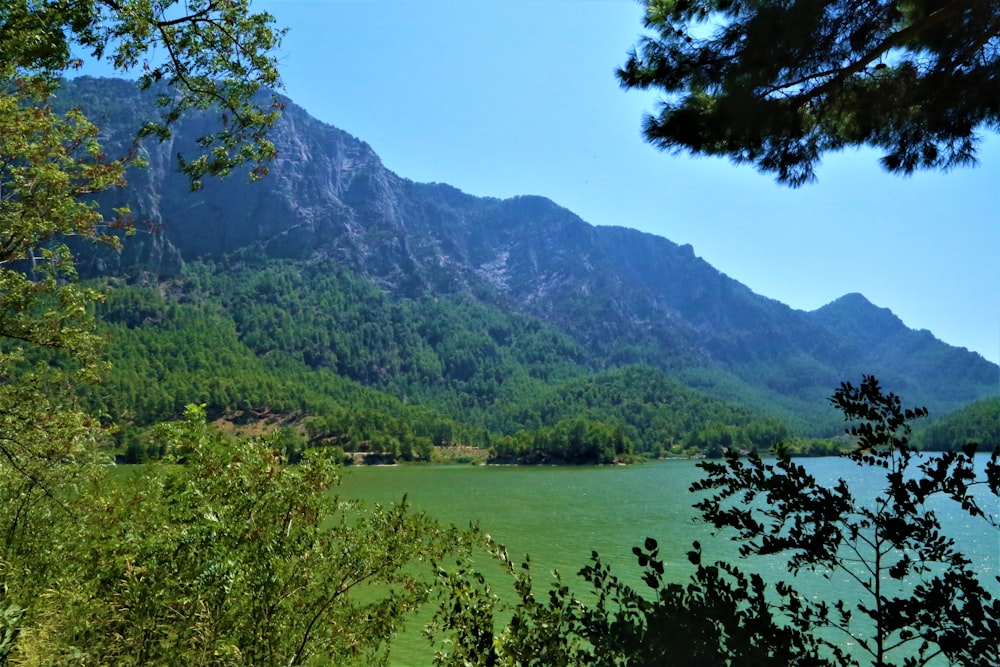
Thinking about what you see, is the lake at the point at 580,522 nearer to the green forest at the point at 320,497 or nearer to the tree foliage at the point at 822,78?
the green forest at the point at 320,497

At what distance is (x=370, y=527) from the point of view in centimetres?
536

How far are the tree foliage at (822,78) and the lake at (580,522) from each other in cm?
600

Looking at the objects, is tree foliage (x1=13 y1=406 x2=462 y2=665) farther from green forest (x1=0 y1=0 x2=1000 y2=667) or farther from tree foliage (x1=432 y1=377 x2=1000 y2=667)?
tree foliage (x1=432 y1=377 x2=1000 y2=667)

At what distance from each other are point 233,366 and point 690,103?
5881 inches

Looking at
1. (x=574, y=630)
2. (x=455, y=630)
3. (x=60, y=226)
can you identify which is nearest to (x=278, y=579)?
(x=455, y=630)

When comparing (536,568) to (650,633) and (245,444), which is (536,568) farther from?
(650,633)

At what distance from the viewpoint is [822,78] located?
4535mm

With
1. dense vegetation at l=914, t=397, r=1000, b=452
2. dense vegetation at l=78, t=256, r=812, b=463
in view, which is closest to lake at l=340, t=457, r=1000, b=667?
dense vegetation at l=914, t=397, r=1000, b=452

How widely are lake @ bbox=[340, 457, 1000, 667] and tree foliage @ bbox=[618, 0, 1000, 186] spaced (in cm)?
600

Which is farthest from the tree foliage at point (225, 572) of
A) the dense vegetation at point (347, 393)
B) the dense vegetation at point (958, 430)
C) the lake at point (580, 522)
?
the dense vegetation at point (958, 430)

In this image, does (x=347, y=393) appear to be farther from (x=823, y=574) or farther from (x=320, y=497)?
(x=823, y=574)

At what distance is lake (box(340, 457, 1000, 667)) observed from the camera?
2267 cm

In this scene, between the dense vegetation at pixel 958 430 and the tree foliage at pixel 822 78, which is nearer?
the tree foliage at pixel 822 78

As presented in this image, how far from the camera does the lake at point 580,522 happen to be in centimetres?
2267
